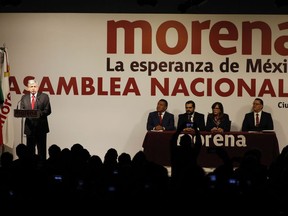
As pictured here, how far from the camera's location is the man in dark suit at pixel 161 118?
11.3 metres

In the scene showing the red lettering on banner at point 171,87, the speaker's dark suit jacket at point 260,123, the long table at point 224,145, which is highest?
the red lettering on banner at point 171,87

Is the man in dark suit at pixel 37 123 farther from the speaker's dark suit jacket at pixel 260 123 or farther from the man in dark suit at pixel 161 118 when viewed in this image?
the speaker's dark suit jacket at pixel 260 123

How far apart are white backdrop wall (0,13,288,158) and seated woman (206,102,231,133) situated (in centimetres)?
84

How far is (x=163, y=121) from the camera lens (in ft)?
37.3

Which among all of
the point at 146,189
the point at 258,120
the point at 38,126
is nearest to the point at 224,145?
the point at 258,120

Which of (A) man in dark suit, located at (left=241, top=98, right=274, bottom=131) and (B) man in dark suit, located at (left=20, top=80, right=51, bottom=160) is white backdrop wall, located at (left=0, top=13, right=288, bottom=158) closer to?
(A) man in dark suit, located at (left=241, top=98, right=274, bottom=131)

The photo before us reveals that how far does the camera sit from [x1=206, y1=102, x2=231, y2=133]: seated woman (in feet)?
36.2

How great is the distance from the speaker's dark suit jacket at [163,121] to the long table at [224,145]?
0.79 metres

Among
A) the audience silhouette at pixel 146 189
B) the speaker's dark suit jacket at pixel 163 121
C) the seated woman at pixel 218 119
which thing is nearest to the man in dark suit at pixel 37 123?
the speaker's dark suit jacket at pixel 163 121

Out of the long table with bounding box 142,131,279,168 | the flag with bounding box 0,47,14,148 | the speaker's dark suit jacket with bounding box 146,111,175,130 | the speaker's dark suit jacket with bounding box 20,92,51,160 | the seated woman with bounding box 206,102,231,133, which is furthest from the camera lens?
the speaker's dark suit jacket with bounding box 146,111,175,130

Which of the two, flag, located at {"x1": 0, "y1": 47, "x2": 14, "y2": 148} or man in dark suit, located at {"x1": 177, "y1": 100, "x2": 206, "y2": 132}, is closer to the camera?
flag, located at {"x1": 0, "y1": 47, "x2": 14, "y2": 148}

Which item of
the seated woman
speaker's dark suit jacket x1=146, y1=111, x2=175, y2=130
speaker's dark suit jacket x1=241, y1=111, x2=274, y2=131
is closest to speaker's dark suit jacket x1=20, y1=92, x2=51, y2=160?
speaker's dark suit jacket x1=146, y1=111, x2=175, y2=130
